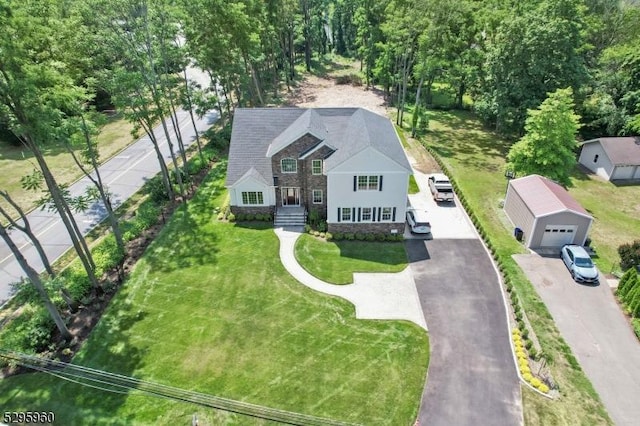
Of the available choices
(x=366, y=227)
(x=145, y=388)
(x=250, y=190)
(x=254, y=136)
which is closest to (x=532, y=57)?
(x=366, y=227)

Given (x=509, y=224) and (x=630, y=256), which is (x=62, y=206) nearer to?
(x=509, y=224)

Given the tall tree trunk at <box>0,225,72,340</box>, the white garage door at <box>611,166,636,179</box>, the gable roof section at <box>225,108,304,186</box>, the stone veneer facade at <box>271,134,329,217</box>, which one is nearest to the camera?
the tall tree trunk at <box>0,225,72,340</box>

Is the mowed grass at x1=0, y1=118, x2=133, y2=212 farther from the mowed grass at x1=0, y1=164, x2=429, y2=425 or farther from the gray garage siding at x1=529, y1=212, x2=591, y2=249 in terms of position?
the gray garage siding at x1=529, y1=212, x2=591, y2=249

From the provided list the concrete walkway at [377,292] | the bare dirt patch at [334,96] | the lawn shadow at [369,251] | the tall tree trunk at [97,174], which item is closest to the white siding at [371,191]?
the lawn shadow at [369,251]

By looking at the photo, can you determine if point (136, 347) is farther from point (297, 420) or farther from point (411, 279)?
point (411, 279)

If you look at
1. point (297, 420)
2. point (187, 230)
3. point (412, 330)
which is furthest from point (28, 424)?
point (412, 330)

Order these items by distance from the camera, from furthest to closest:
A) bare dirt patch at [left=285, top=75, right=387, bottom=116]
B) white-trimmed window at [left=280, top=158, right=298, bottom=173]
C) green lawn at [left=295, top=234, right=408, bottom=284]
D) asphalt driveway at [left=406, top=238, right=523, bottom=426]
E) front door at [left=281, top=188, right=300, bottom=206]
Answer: bare dirt patch at [left=285, top=75, right=387, bottom=116]
front door at [left=281, top=188, right=300, bottom=206]
white-trimmed window at [left=280, top=158, right=298, bottom=173]
green lawn at [left=295, top=234, right=408, bottom=284]
asphalt driveway at [left=406, top=238, right=523, bottom=426]

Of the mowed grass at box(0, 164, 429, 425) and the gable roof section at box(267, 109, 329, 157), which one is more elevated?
the gable roof section at box(267, 109, 329, 157)

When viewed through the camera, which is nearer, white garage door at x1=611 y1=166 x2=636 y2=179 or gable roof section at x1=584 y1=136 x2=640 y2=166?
gable roof section at x1=584 y1=136 x2=640 y2=166

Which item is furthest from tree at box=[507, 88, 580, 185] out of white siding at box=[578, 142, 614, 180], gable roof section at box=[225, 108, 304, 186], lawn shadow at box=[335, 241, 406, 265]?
gable roof section at box=[225, 108, 304, 186]

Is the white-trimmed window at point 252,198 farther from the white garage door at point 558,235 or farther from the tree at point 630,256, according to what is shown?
the tree at point 630,256
